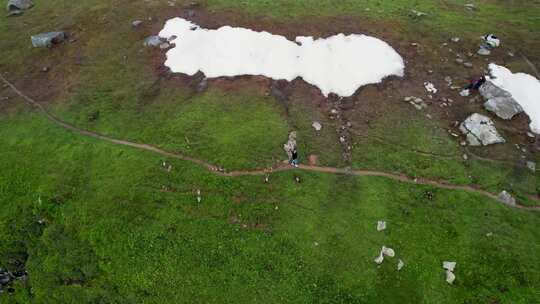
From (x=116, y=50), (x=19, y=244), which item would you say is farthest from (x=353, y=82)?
(x=19, y=244)

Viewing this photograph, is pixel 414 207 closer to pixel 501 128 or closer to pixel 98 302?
pixel 501 128

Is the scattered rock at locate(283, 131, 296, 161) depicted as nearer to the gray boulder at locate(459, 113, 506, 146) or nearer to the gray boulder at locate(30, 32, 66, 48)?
the gray boulder at locate(459, 113, 506, 146)

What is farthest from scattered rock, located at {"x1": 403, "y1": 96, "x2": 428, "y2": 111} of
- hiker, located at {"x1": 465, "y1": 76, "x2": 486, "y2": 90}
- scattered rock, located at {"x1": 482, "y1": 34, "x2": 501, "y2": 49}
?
scattered rock, located at {"x1": 482, "y1": 34, "x2": 501, "y2": 49}

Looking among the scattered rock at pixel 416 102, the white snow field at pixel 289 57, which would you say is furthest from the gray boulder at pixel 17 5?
the scattered rock at pixel 416 102

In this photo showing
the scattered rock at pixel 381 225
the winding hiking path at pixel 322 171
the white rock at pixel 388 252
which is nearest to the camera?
the white rock at pixel 388 252

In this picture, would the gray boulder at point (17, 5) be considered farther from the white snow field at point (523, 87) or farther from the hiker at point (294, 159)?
the white snow field at point (523, 87)

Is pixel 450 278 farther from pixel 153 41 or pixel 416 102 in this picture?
pixel 153 41
